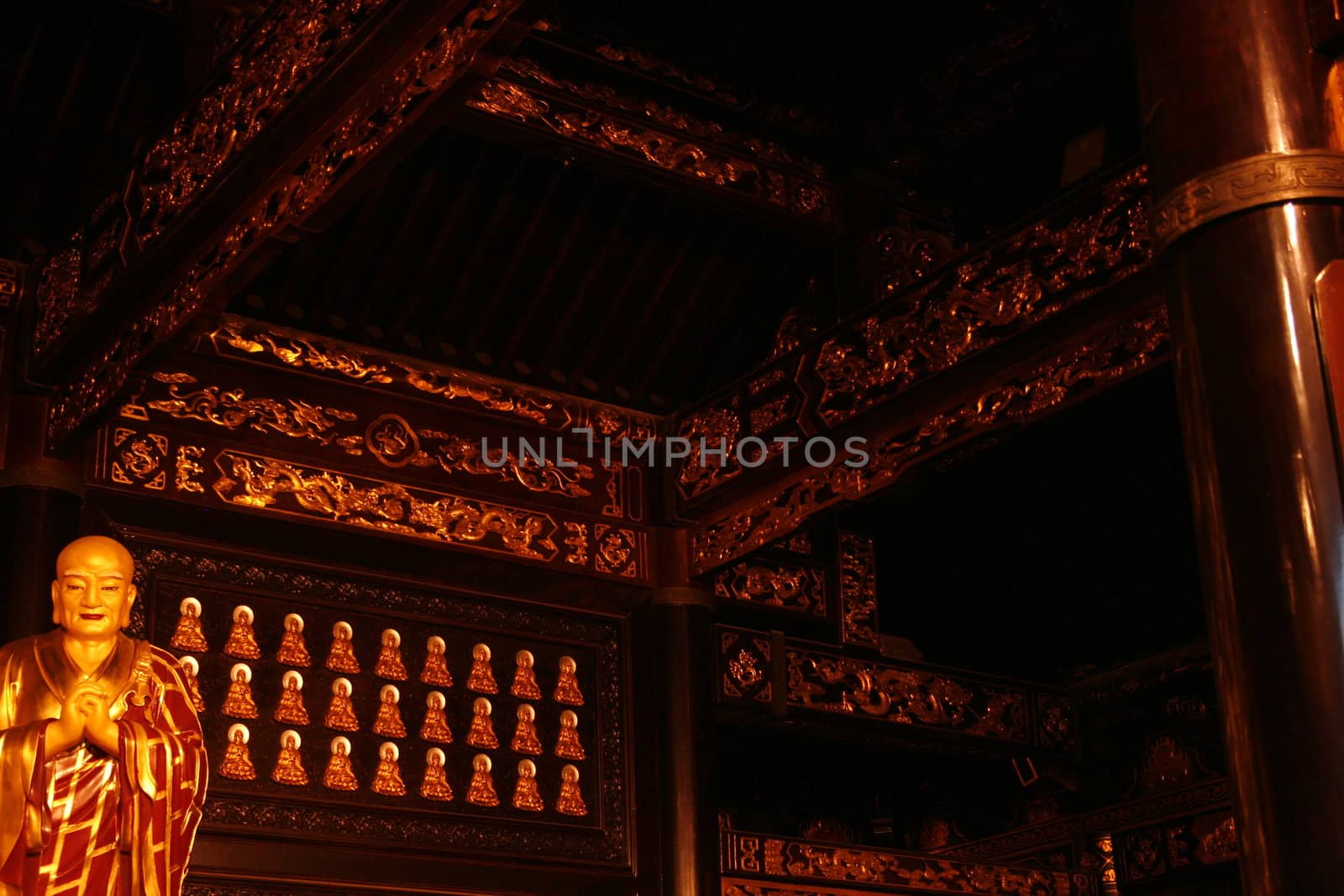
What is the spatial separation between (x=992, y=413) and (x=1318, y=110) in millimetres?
2672

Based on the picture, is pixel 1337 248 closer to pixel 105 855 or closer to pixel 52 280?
pixel 105 855

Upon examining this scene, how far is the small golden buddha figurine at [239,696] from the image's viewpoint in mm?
4680

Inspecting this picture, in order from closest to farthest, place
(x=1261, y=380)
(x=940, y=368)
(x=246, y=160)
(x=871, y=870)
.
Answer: (x=1261, y=380), (x=246, y=160), (x=940, y=368), (x=871, y=870)

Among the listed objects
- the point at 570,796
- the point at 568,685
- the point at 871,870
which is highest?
the point at 568,685

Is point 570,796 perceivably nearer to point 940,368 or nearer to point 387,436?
point 387,436

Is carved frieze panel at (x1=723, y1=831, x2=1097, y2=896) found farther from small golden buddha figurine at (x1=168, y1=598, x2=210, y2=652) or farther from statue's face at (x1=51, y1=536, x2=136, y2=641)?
statue's face at (x1=51, y1=536, x2=136, y2=641)

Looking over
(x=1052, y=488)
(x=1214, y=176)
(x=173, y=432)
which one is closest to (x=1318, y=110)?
(x=1214, y=176)

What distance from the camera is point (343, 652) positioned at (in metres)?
4.94

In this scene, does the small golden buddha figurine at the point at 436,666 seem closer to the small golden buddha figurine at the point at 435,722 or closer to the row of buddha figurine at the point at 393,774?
the small golden buddha figurine at the point at 435,722

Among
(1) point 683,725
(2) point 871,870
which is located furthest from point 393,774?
(2) point 871,870

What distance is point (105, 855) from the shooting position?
12.0ft

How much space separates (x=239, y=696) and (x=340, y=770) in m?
0.35

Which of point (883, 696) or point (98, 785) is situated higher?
point (883, 696)

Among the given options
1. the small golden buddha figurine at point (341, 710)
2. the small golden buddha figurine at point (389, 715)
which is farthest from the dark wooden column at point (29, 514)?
the small golden buddha figurine at point (389, 715)
